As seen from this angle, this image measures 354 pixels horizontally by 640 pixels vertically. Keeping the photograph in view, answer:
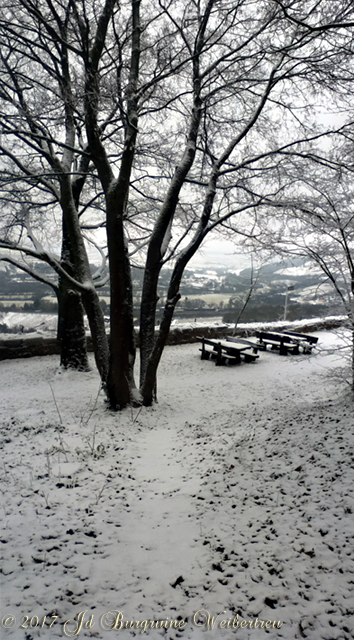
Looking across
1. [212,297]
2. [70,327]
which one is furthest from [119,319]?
[212,297]

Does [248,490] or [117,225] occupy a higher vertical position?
[117,225]

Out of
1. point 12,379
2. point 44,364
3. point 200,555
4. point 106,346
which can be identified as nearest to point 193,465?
point 200,555

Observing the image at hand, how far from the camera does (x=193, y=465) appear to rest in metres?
3.93

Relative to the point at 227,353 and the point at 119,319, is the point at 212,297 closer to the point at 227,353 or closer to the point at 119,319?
the point at 227,353

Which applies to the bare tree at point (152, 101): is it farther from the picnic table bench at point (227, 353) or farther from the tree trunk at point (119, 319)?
the picnic table bench at point (227, 353)

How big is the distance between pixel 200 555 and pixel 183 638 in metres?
0.66

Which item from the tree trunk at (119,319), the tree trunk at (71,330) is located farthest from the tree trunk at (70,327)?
the tree trunk at (119,319)

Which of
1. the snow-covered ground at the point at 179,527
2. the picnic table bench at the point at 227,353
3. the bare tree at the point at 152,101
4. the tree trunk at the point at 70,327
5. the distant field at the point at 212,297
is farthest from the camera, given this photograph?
the distant field at the point at 212,297

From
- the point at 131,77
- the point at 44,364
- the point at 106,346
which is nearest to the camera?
the point at 131,77

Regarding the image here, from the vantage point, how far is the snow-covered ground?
1.95m

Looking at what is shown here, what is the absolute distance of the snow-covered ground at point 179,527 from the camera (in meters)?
1.95

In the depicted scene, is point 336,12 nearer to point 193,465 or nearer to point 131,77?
point 131,77

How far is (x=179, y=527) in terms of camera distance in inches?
111

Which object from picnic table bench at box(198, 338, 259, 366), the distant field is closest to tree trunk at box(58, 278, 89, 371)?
picnic table bench at box(198, 338, 259, 366)
